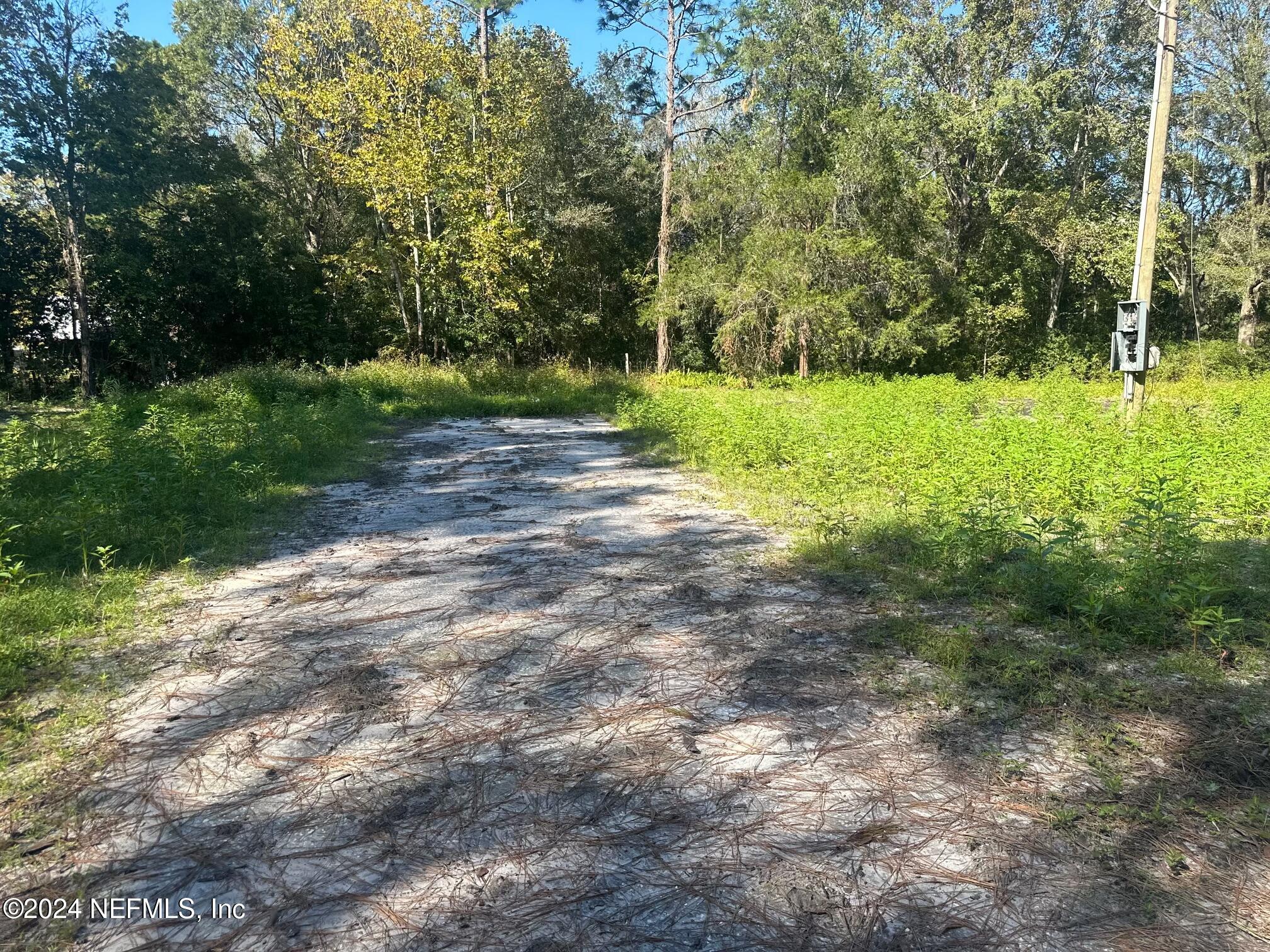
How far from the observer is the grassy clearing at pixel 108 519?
343cm

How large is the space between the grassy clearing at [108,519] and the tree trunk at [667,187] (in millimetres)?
16151

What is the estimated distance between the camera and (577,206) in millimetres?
30469

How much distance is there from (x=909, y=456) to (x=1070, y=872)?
253 inches

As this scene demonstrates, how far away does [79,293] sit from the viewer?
23.0 m

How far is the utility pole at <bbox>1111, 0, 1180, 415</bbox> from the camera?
1080cm

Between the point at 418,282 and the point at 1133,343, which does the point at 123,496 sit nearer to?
the point at 1133,343

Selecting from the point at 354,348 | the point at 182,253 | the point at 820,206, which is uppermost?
the point at 820,206

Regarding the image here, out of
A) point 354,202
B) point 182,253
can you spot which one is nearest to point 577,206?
point 354,202

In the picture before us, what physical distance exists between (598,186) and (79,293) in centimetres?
1897

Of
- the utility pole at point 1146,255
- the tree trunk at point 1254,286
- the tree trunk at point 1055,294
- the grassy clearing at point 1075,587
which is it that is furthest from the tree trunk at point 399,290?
the tree trunk at point 1254,286

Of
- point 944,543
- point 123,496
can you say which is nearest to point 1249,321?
point 944,543

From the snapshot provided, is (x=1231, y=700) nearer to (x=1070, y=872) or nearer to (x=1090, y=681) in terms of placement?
(x=1090, y=681)

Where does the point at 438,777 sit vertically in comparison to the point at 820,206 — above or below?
below

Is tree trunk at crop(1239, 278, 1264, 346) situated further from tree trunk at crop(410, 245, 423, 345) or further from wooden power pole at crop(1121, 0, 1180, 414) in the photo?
tree trunk at crop(410, 245, 423, 345)
